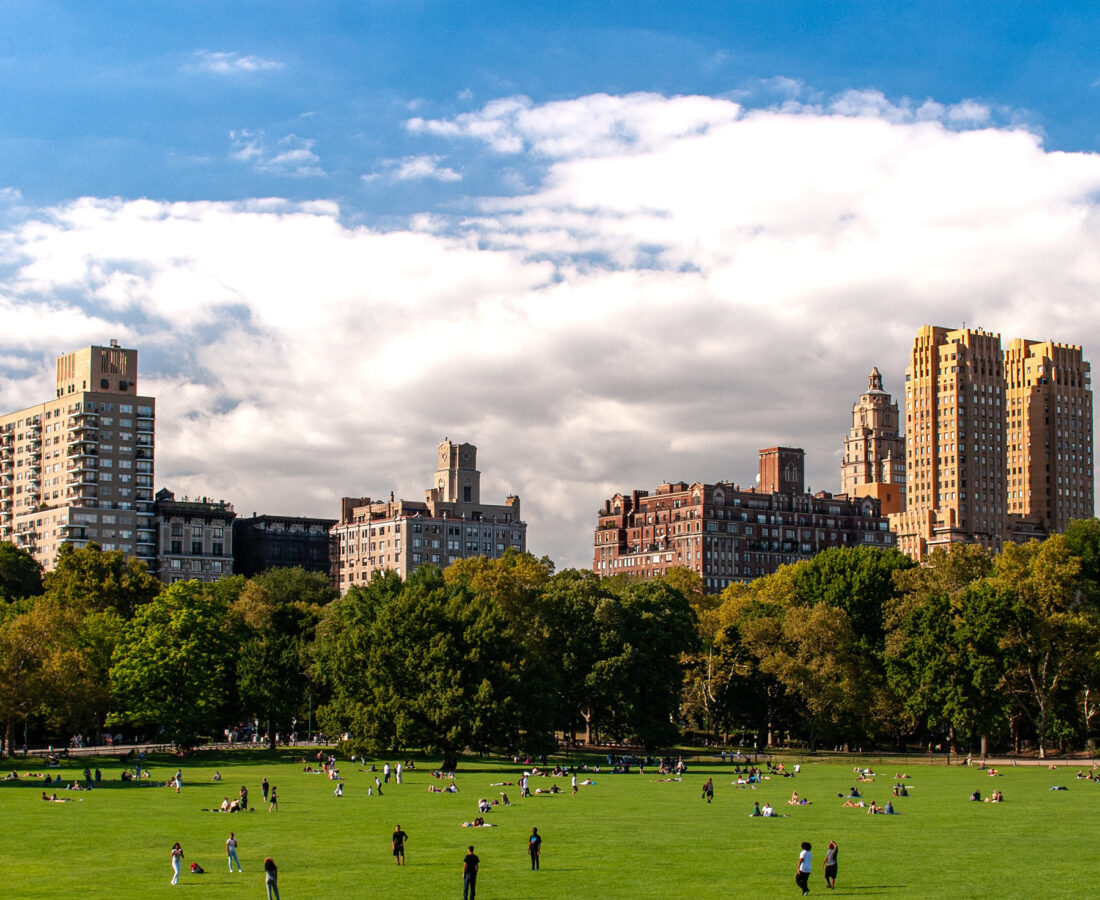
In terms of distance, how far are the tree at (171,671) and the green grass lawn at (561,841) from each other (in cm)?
2026

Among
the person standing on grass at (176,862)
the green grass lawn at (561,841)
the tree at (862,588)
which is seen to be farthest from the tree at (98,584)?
the person standing on grass at (176,862)

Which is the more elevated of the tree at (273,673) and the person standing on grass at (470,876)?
the tree at (273,673)

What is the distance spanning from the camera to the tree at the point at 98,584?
489 feet

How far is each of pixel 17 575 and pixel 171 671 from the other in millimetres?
81734

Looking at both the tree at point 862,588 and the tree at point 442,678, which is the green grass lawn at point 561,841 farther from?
the tree at point 862,588

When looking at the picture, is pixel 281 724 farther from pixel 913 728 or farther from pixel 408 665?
pixel 913 728

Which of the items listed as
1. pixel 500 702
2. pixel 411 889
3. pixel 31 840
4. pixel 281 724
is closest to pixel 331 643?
pixel 281 724

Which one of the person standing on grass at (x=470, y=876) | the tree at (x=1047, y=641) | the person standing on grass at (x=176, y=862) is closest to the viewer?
the person standing on grass at (x=470, y=876)

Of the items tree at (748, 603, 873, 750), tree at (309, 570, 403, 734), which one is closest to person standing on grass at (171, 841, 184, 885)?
tree at (309, 570, 403, 734)

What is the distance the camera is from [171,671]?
11900 centimetres

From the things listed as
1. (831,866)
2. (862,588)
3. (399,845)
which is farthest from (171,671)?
(831,866)

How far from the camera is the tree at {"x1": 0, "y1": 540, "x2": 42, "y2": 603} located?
188 m

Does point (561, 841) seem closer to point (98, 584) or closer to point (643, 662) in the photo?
point (643, 662)

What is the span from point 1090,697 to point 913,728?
17.0 meters
